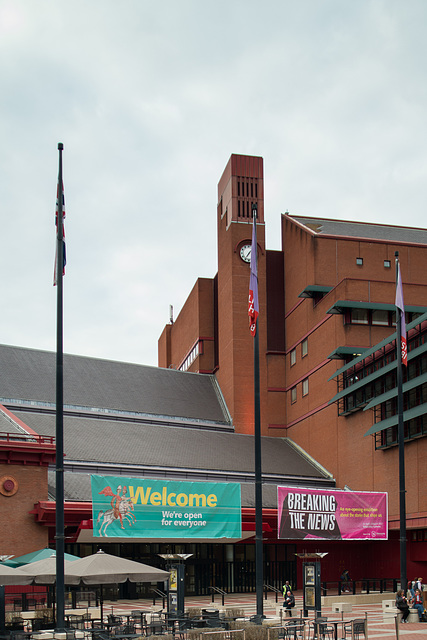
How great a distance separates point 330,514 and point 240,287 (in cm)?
3009

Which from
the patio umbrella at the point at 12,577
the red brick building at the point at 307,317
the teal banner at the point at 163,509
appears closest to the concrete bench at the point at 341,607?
the teal banner at the point at 163,509

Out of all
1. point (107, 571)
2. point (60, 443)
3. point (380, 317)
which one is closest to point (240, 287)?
point (380, 317)

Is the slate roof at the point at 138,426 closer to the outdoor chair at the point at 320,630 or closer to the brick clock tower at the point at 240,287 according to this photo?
the brick clock tower at the point at 240,287

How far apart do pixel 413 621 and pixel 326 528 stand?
9.20 metres

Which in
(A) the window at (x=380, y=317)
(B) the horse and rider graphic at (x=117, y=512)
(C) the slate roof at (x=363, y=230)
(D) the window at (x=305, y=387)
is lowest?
(B) the horse and rider graphic at (x=117, y=512)

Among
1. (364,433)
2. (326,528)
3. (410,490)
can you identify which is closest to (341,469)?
(364,433)

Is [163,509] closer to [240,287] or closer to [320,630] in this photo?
[320,630]

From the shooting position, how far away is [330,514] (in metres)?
41.4

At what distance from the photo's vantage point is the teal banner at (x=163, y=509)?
133 ft

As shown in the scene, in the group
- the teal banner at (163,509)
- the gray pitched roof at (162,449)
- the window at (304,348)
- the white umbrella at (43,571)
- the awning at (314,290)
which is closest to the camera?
the white umbrella at (43,571)

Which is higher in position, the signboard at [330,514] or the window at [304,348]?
the window at [304,348]

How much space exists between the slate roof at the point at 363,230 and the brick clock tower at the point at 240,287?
3.92 meters

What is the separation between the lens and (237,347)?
223 ft

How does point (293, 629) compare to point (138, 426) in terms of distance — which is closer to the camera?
point (293, 629)
